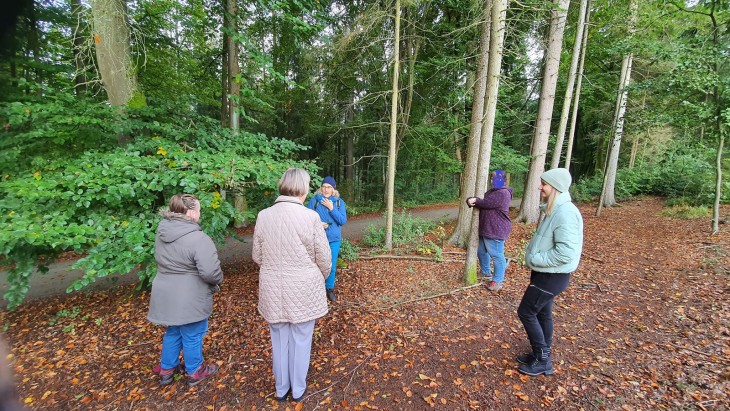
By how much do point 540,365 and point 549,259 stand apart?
1097mm

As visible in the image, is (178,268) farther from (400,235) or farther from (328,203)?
(400,235)

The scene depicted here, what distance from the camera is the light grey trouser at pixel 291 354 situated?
8.62ft

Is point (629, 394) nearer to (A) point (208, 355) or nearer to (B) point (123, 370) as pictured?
(A) point (208, 355)

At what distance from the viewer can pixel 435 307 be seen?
4.29 meters

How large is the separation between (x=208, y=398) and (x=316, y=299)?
146 centimetres

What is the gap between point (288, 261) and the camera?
252 centimetres

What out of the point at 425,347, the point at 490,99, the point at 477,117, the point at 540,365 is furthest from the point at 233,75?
the point at 540,365

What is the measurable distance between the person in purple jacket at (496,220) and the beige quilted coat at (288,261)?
286 centimetres

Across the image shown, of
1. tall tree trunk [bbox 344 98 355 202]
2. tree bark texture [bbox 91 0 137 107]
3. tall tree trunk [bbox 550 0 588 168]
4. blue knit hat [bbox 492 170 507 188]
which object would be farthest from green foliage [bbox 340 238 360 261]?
tall tree trunk [bbox 344 98 355 202]

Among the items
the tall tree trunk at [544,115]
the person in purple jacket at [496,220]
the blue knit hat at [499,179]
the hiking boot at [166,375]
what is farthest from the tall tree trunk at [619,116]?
the hiking boot at [166,375]

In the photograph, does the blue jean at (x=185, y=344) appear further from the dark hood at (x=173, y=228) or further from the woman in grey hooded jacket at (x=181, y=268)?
the dark hood at (x=173, y=228)

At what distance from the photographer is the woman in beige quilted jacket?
251cm

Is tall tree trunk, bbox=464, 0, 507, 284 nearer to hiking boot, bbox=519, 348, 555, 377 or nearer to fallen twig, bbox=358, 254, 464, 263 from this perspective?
fallen twig, bbox=358, 254, 464, 263

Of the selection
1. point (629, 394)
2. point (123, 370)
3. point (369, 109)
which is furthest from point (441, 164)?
point (123, 370)
